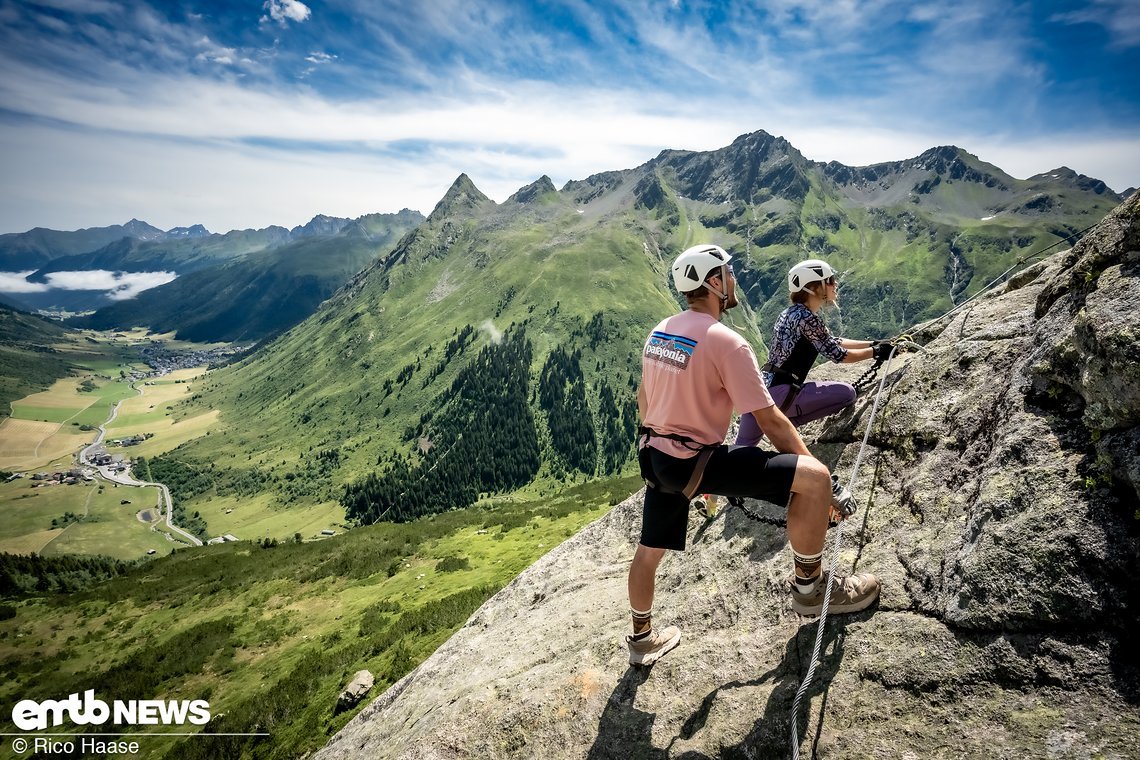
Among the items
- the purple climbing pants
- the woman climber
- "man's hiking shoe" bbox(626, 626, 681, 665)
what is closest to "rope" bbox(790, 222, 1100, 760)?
the purple climbing pants

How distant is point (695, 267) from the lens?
7633 millimetres

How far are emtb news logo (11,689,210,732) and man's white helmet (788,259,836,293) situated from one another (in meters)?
31.4

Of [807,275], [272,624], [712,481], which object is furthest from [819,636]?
[272,624]

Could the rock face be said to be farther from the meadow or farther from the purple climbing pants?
the meadow

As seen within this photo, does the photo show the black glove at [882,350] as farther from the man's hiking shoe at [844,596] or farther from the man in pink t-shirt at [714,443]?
the man's hiking shoe at [844,596]

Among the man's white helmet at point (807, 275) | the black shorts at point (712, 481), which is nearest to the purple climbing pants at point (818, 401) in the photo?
the man's white helmet at point (807, 275)

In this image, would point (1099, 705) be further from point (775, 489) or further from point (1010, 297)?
point (1010, 297)

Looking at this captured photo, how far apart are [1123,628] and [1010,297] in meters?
8.79

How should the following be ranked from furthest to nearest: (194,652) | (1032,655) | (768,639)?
(194,652) < (768,639) < (1032,655)

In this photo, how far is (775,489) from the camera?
6.85 metres

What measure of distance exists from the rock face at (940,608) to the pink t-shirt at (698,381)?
3.51 metres

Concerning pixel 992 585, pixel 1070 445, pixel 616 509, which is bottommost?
pixel 616 509

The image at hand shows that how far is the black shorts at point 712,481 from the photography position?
22.4ft

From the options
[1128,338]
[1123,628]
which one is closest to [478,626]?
[1123,628]
